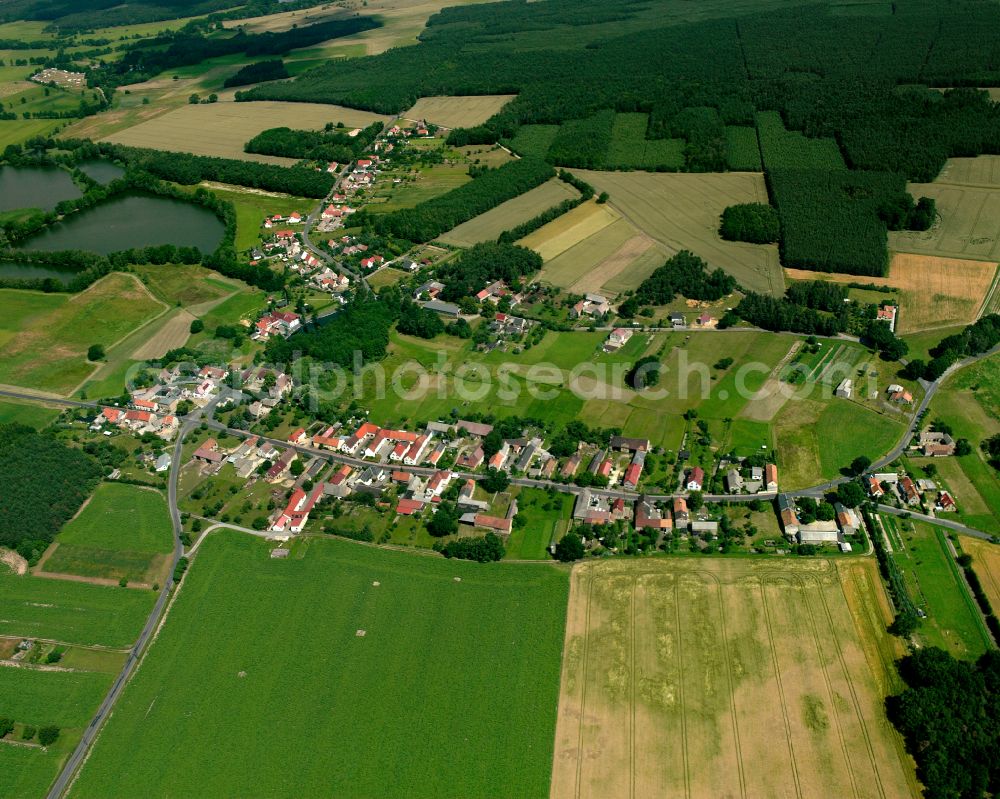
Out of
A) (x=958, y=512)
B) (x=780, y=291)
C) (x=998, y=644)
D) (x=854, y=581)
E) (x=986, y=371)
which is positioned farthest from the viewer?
(x=780, y=291)

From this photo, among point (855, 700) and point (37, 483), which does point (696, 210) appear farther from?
point (37, 483)

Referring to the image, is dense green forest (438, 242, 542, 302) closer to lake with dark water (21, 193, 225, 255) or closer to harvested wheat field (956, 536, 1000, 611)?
lake with dark water (21, 193, 225, 255)

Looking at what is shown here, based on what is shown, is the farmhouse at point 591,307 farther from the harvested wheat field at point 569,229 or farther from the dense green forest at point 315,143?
the dense green forest at point 315,143

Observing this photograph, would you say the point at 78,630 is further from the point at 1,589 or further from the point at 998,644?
the point at 998,644

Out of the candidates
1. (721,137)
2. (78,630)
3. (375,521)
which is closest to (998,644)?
(375,521)

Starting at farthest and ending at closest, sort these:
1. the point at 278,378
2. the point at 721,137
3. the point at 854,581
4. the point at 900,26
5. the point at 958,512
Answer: the point at 900,26 → the point at 721,137 → the point at 278,378 → the point at 958,512 → the point at 854,581
